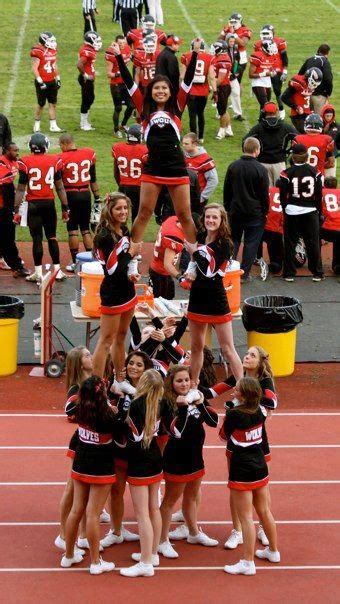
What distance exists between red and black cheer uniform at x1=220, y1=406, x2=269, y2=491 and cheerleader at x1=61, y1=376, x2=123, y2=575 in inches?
32.6

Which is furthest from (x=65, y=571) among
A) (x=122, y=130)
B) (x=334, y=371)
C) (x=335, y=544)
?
(x=122, y=130)

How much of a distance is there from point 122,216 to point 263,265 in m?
7.15

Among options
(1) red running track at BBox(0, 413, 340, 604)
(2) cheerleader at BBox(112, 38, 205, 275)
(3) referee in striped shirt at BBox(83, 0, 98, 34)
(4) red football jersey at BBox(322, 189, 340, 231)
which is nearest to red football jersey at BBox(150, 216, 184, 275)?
(1) red running track at BBox(0, 413, 340, 604)

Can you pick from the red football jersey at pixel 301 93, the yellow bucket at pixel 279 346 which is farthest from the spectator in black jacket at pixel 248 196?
the red football jersey at pixel 301 93

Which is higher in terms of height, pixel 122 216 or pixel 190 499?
pixel 122 216

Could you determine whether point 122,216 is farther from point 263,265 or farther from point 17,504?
point 263,265

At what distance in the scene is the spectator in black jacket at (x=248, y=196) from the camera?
16.0 meters

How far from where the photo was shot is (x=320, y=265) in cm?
1678

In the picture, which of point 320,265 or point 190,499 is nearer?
point 190,499

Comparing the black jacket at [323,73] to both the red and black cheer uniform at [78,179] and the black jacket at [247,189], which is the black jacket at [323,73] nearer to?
the black jacket at [247,189]

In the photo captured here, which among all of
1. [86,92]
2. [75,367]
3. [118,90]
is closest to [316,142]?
[118,90]

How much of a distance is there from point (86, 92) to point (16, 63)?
21.3ft

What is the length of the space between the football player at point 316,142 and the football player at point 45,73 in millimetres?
6463

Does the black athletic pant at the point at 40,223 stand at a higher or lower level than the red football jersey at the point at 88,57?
lower
